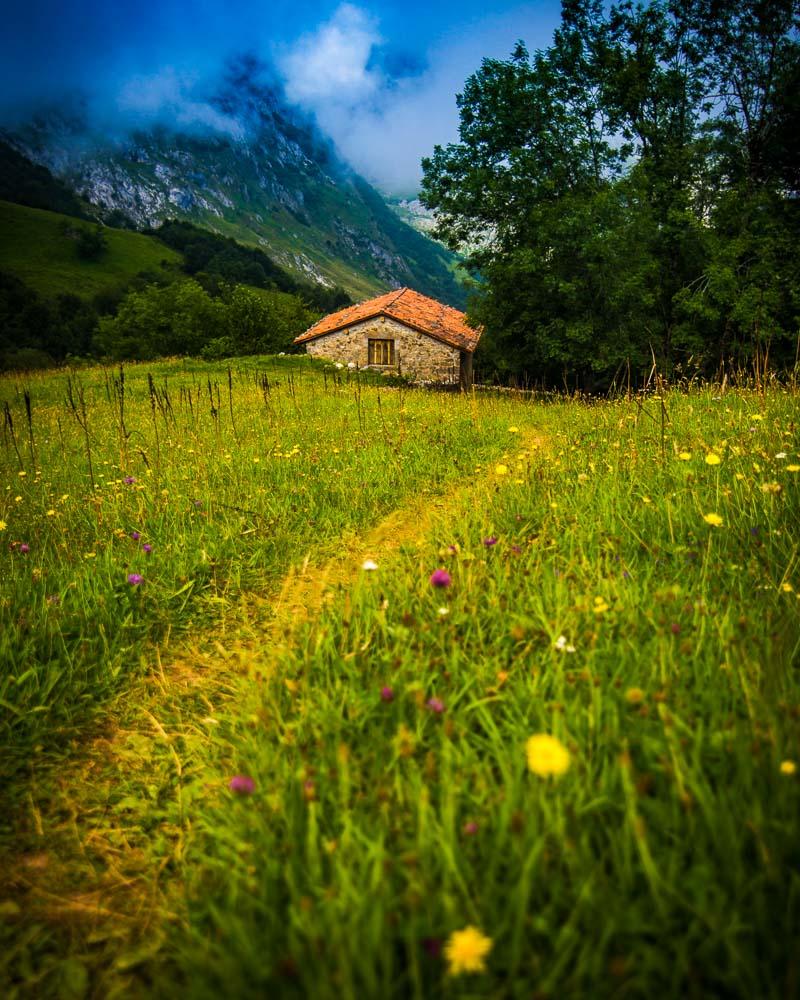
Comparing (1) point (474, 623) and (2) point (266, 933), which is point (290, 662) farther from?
(2) point (266, 933)

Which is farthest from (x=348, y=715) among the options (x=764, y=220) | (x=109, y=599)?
(x=764, y=220)

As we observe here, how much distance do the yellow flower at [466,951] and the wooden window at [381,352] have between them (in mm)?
41796

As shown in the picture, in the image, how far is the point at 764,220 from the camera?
23.6 metres

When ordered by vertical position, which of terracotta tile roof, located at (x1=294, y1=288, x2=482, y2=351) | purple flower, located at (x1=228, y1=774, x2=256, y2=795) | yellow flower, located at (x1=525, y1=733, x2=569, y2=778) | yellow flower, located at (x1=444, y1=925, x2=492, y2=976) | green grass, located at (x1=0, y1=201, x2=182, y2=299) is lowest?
purple flower, located at (x1=228, y1=774, x2=256, y2=795)

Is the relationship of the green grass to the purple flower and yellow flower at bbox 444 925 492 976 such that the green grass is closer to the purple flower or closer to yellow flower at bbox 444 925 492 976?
the purple flower

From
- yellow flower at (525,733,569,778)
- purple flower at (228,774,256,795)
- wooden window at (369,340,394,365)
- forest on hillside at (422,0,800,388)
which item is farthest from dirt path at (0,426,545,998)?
wooden window at (369,340,394,365)

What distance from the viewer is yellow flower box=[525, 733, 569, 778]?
1.21m

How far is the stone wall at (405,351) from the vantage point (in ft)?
132

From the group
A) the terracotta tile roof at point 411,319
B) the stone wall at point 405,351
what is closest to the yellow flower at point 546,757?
the terracotta tile roof at point 411,319

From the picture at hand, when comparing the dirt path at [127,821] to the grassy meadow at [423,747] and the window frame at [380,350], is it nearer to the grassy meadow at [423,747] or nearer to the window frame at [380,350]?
the grassy meadow at [423,747]

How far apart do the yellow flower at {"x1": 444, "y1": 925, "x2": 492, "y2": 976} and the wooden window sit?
41796mm

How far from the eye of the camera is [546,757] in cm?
125

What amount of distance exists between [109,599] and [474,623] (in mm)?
2519

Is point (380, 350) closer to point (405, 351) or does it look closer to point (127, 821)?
point (405, 351)
